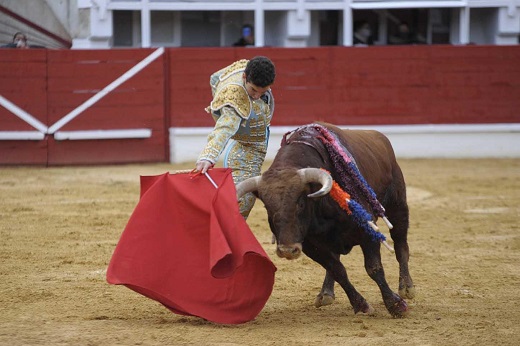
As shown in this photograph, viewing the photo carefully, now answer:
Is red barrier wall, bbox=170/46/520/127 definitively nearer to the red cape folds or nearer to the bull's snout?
the red cape folds

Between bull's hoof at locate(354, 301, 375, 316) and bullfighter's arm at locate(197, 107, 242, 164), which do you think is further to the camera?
bull's hoof at locate(354, 301, 375, 316)

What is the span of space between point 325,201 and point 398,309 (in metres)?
0.59

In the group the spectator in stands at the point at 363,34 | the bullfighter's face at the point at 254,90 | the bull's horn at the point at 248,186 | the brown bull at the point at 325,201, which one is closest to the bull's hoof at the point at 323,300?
the brown bull at the point at 325,201

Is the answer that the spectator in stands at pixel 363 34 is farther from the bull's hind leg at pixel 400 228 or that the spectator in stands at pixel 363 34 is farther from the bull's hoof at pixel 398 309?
the bull's hoof at pixel 398 309

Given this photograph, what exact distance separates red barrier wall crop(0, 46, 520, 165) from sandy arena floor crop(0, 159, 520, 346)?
158cm

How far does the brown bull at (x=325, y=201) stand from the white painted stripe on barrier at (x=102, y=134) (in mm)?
6257

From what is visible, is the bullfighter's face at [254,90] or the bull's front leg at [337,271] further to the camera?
the bull's front leg at [337,271]

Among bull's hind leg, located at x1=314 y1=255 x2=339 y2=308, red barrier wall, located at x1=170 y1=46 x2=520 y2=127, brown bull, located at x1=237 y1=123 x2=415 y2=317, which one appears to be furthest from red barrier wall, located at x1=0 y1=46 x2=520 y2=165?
bull's hind leg, located at x1=314 y1=255 x2=339 y2=308

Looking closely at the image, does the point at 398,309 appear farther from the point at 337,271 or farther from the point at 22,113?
the point at 22,113

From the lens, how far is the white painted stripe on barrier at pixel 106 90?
10.8m

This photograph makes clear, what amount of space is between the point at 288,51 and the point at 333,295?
688 cm

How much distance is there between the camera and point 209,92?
1107 cm

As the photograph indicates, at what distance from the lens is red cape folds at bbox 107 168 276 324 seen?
4.23 metres

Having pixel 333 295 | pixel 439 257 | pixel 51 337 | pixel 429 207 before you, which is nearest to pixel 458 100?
pixel 429 207
